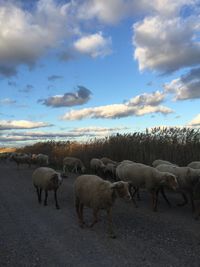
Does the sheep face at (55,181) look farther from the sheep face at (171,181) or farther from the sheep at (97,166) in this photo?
the sheep at (97,166)

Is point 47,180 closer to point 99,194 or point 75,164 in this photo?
point 99,194

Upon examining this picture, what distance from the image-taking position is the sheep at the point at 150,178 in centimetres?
1255

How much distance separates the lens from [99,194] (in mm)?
9961

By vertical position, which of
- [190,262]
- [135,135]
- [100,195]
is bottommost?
[190,262]

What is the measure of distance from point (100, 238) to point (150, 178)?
4.37m

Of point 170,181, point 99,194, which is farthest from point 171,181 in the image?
point 99,194

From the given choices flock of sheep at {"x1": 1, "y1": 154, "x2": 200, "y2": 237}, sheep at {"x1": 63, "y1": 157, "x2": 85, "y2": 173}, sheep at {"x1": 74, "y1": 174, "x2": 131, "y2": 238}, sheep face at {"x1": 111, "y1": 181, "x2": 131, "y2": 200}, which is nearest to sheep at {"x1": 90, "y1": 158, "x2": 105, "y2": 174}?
sheep at {"x1": 63, "y1": 157, "x2": 85, "y2": 173}

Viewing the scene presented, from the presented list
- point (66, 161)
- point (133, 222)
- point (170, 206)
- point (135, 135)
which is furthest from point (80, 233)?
point (66, 161)

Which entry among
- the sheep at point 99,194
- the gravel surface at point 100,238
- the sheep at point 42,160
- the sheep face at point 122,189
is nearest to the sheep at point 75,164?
the sheep at point 42,160

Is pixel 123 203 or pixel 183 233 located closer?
pixel 183 233

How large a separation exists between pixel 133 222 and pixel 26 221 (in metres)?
2.99

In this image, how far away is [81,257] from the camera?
7.77 metres

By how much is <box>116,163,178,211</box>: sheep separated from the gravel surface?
2.05 ft

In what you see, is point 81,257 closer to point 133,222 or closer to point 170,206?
point 133,222
